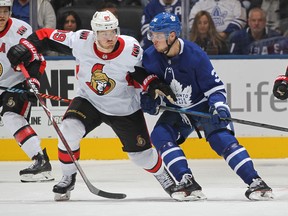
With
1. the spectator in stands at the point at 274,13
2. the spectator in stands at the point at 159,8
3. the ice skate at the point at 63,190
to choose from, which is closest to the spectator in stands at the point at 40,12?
the spectator in stands at the point at 159,8

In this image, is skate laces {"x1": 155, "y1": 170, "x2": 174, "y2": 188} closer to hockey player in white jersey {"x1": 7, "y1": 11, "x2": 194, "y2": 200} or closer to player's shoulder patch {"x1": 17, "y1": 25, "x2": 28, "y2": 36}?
hockey player in white jersey {"x1": 7, "y1": 11, "x2": 194, "y2": 200}

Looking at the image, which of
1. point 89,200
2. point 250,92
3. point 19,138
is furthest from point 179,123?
point 250,92

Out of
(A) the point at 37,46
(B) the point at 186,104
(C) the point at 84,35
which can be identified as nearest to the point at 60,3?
(A) the point at 37,46

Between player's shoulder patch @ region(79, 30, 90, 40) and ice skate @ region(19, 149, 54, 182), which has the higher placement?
player's shoulder patch @ region(79, 30, 90, 40)

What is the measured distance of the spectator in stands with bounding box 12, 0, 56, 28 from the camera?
29.5 feet

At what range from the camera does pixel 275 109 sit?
28.6 feet

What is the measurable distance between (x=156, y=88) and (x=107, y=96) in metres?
0.38

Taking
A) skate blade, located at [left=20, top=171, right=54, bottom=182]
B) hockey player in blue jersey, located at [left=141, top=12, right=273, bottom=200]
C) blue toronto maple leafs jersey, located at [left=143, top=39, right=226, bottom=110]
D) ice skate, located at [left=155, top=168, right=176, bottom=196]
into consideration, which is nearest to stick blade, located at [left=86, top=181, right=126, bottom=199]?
ice skate, located at [left=155, top=168, right=176, bottom=196]

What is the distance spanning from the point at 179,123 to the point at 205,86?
0.28 metres

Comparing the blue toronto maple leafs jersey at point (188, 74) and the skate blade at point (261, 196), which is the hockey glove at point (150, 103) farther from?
the skate blade at point (261, 196)

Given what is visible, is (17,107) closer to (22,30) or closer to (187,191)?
(22,30)

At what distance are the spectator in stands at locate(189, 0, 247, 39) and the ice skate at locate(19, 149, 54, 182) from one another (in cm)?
204

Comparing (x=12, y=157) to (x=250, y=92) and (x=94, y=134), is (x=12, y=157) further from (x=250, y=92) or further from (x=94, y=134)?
(x=250, y=92)

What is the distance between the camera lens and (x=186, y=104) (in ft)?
20.3
